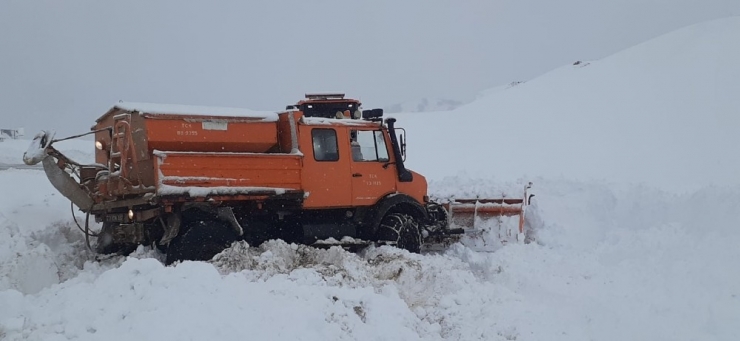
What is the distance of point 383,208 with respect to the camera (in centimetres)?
1026

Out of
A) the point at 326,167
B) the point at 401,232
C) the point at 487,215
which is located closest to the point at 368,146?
the point at 326,167

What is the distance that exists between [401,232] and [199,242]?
3.39 meters

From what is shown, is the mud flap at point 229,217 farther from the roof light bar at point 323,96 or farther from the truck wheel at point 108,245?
the roof light bar at point 323,96

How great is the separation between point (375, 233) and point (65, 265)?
481 centimetres

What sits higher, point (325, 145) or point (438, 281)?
point (325, 145)

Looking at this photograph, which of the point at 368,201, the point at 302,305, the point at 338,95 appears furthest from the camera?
the point at 338,95

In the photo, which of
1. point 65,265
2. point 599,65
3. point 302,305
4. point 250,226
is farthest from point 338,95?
point 599,65

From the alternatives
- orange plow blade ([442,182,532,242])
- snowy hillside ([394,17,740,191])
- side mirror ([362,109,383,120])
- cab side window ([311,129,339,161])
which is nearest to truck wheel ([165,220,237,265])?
cab side window ([311,129,339,161])

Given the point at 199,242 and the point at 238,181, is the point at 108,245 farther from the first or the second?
the point at 238,181

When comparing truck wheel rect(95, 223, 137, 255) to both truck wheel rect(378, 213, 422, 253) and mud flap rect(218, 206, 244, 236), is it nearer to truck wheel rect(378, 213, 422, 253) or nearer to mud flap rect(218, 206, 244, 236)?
mud flap rect(218, 206, 244, 236)

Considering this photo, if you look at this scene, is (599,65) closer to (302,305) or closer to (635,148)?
(635,148)

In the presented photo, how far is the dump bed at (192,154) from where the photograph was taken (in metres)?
8.04

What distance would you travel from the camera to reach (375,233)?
10.3 m

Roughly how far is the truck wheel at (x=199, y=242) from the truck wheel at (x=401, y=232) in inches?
109
